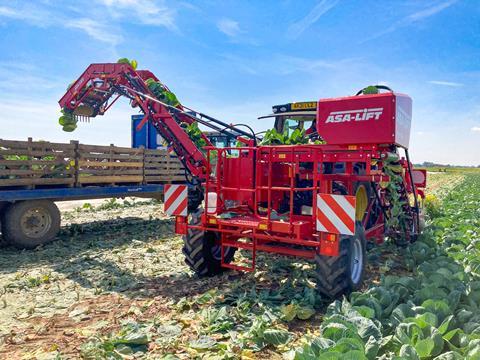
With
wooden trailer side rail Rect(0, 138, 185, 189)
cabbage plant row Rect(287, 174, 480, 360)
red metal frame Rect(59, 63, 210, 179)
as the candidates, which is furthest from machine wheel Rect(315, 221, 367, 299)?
wooden trailer side rail Rect(0, 138, 185, 189)

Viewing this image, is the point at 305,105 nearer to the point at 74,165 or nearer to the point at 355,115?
the point at 355,115

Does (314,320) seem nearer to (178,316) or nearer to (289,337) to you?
(289,337)

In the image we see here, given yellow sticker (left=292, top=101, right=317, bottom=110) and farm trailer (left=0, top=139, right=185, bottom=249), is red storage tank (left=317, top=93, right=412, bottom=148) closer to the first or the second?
yellow sticker (left=292, top=101, right=317, bottom=110)

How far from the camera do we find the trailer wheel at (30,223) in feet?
23.3

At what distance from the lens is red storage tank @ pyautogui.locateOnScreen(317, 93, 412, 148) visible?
525 centimetres

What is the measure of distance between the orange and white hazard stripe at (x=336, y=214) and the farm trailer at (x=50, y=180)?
547 cm

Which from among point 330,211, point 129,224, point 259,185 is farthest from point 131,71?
point 330,211

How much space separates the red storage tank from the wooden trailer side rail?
5150 millimetres

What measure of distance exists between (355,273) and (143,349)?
268 centimetres

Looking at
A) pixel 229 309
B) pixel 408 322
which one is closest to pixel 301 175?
pixel 229 309

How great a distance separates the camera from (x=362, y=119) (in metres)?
5.35

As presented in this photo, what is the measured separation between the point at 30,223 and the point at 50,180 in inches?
34.5

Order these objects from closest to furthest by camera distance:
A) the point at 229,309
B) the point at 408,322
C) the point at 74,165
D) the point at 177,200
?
the point at 408,322
the point at 229,309
the point at 177,200
the point at 74,165

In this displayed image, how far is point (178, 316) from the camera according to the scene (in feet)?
13.5
